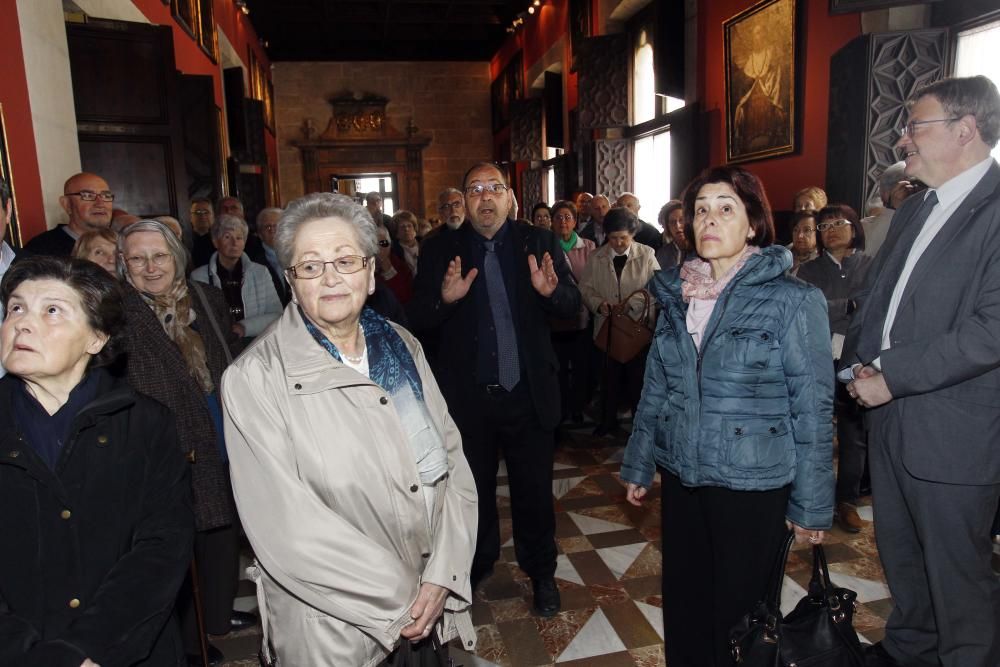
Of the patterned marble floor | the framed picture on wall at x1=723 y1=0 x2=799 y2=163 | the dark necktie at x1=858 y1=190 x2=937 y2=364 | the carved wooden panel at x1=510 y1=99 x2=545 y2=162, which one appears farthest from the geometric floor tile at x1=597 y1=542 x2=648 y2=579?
the carved wooden panel at x1=510 y1=99 x2=545 y2=162

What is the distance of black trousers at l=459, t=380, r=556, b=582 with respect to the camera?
2.71 meters

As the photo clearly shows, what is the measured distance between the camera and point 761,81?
19.7ft

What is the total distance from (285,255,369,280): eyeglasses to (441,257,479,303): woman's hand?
3.13 ft

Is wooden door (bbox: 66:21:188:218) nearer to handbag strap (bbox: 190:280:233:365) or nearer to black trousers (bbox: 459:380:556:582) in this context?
handbag strap (bbox: 190:280:233:365)

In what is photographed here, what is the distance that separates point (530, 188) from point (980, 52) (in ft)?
33.2

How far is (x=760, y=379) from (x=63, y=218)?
4.46 meters

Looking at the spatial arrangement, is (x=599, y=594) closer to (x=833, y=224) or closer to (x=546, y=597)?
(x=546, y=597)

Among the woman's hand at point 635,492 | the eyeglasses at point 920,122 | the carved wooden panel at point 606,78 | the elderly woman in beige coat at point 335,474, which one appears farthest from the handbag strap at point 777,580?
the carved wooden panel at point 606,78

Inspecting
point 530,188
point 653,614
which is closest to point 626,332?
point 653,614

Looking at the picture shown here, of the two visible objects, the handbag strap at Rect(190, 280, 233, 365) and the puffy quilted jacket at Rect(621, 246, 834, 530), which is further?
the handbag strap at Rect(190, 280, 233, 365)

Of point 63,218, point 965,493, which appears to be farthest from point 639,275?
point 63,218

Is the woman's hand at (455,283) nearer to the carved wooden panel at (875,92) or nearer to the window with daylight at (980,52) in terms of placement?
the carved wooden panel at (875,92)

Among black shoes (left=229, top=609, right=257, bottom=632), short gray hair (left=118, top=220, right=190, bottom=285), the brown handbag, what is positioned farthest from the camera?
the brown handbag

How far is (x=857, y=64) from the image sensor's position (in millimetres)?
4531
